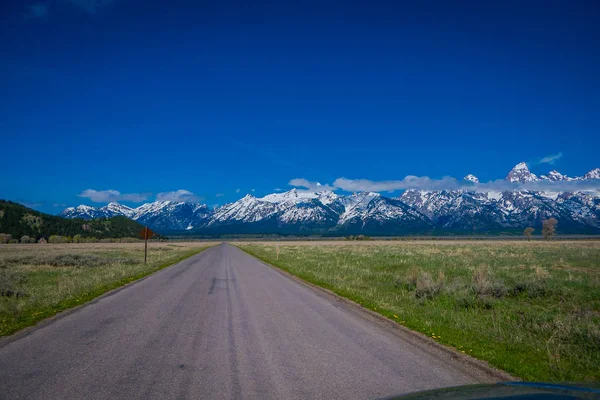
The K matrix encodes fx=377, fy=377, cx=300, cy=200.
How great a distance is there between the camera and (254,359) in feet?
23.4

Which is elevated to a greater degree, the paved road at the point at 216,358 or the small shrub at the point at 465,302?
the paved road at the point at 216,358

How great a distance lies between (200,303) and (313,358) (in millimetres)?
7472

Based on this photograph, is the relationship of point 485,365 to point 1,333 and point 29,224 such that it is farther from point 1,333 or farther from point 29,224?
point 29,224

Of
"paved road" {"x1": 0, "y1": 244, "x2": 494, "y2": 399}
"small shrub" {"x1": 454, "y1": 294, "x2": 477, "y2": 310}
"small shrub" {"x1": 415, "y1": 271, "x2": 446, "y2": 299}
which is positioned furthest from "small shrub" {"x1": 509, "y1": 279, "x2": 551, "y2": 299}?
"paved road" {"x1": 0, "y1": 244, "x2": 494, "y2": 399}

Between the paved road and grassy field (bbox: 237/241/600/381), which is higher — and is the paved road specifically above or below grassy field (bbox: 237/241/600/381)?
above

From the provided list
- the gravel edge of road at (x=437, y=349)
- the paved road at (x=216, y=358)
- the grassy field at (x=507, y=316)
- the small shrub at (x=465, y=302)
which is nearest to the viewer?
the paved road at (x=216, y=358)

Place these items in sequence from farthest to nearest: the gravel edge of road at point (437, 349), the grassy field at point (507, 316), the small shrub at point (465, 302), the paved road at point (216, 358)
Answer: the small shrub at point (465, 302)
the grassy field at point (507, 316)
the gravel edge of road at point (437, 349)
the paved road at point (216, 358)

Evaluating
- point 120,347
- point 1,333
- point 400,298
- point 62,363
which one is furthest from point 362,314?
point 1,333

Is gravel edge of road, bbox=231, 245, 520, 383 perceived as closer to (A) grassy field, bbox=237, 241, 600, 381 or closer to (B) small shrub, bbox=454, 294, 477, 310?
(A) grassy field, bbox=237, 241, 600, 381

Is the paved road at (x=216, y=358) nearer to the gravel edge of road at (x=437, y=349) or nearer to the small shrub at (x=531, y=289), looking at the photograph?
the gravel edge of road at (x=437, y=349)

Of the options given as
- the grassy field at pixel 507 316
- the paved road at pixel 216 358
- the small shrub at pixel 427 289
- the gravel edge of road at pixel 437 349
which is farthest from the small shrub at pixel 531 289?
the paved road at pixel 216 358

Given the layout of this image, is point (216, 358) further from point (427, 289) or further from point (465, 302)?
point (427, 289)

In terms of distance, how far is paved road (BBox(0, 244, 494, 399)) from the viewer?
566 cm

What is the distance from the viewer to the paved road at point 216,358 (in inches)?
223
